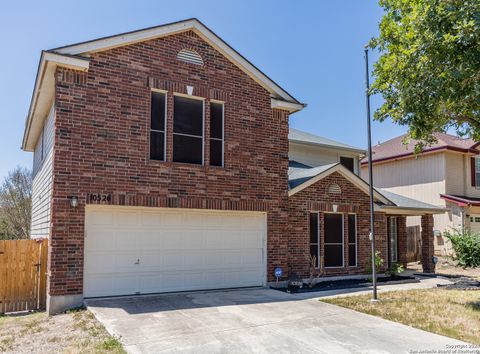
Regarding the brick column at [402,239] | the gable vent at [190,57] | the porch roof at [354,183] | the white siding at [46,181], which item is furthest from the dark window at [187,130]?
the brick column at [402,239]

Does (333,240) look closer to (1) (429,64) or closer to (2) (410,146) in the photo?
(1) (429,64)

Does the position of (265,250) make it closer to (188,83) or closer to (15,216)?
(188,83)

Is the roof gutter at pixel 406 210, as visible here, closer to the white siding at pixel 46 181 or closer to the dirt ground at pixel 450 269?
the dirt ground at pixel 450 269

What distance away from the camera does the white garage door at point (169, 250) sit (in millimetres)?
9617

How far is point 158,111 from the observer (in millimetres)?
10555

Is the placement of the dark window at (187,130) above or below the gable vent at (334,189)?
above

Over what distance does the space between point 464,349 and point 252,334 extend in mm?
3251

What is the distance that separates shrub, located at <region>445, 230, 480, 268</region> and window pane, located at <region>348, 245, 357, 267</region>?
6.82 metres

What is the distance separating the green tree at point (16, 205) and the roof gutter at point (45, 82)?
37.3 ft

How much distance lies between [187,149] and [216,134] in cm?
99

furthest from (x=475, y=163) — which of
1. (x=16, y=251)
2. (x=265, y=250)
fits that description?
(x=16, y=251)

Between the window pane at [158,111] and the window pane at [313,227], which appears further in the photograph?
the window pane at [313,227]

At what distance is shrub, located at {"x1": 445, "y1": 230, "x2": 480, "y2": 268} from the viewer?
57.4 ft

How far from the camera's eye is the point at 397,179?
76.4 feet
